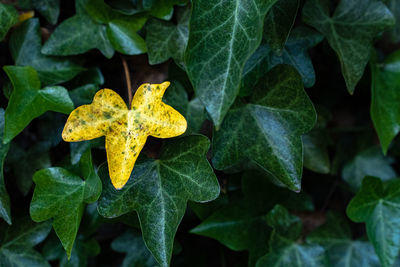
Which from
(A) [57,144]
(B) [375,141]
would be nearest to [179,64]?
(A) [57,144]

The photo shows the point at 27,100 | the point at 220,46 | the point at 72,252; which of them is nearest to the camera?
the point at 220,46

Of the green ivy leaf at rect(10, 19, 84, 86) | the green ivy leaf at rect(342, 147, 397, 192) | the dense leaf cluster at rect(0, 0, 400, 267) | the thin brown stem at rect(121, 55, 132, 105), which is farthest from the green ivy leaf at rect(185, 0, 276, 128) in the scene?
the green ivy leaf at rect(342, 147, 397, 192)

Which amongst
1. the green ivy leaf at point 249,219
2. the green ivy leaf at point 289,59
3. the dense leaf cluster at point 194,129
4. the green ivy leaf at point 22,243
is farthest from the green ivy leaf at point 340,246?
the green ivy leaf at point 22,243

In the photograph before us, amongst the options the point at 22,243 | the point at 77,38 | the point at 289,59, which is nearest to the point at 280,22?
the point at 289,59

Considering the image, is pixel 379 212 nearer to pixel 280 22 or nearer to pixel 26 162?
pixel 280 22

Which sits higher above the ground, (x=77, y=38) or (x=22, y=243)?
(x=77, y=38)

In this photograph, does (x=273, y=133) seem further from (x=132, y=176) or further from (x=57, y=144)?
(x=57, y=144)

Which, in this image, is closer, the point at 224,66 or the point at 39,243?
the point at 224,66
